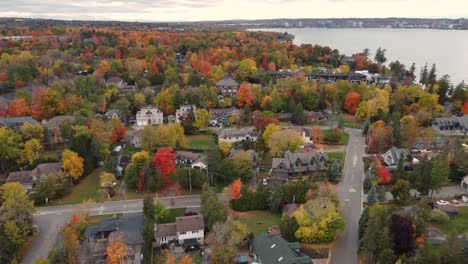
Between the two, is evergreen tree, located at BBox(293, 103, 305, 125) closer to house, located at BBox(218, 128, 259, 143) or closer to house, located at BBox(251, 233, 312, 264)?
house, located at BBox(218, 128, 259, 143)

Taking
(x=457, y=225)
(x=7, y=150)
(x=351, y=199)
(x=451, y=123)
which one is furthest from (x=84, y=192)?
(x=451, y=123)

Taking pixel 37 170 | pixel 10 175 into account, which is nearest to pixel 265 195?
pixel 37 170

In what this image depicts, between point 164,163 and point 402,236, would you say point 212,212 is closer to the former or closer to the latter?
point 164,163

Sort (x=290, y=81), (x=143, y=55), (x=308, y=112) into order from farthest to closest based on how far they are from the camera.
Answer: (x=143, y=55) → (x=290, y=81) → (x=308, y=112)

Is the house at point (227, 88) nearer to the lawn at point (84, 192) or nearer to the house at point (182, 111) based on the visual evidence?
the house at point (182, 111)

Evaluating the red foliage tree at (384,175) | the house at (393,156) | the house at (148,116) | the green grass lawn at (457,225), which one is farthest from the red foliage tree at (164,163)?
the green grass lawn at (457,225)

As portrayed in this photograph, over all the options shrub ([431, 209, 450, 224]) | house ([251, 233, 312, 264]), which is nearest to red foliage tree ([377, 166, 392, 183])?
shrub ([431, 209, 450, 224])

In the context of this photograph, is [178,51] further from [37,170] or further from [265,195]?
[265,195]
